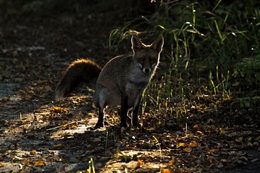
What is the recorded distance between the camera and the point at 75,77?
7.62 metres

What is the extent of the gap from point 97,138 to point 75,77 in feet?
4.46

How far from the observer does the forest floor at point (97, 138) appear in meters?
5.57

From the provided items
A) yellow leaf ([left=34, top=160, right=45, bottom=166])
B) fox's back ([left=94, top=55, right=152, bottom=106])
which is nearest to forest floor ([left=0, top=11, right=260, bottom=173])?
yellow leaf ([left=34, top=160, right=45, bottom=166])

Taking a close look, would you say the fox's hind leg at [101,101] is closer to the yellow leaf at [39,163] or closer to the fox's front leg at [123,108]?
the fox's front leg at [123,108]

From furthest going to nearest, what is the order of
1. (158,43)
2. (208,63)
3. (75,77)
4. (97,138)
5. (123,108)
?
1. (208,63)
2. (75,77)
3. (158,43)
4. (123,108)
5. (97,138)

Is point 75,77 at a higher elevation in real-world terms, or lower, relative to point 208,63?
lower

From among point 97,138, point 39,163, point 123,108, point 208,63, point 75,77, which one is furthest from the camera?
point 208,63

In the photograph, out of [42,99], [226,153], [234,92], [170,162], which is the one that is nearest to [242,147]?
[226,153]

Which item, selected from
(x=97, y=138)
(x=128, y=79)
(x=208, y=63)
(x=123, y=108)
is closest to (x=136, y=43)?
(x=128, y=79)

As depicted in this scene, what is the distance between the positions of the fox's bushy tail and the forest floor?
13.4 inches

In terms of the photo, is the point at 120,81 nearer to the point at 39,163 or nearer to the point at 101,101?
the point at 101,101

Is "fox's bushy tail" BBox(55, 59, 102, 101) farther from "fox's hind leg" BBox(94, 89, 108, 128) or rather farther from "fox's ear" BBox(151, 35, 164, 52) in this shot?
"fox's ear" BBox(151, 35, 164, 52)

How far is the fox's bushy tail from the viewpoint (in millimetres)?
7598

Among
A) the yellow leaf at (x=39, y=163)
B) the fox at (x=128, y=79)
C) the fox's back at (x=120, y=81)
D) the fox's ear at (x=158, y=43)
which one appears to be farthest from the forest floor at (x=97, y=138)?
the fox's ear at (x=158, y=43)
